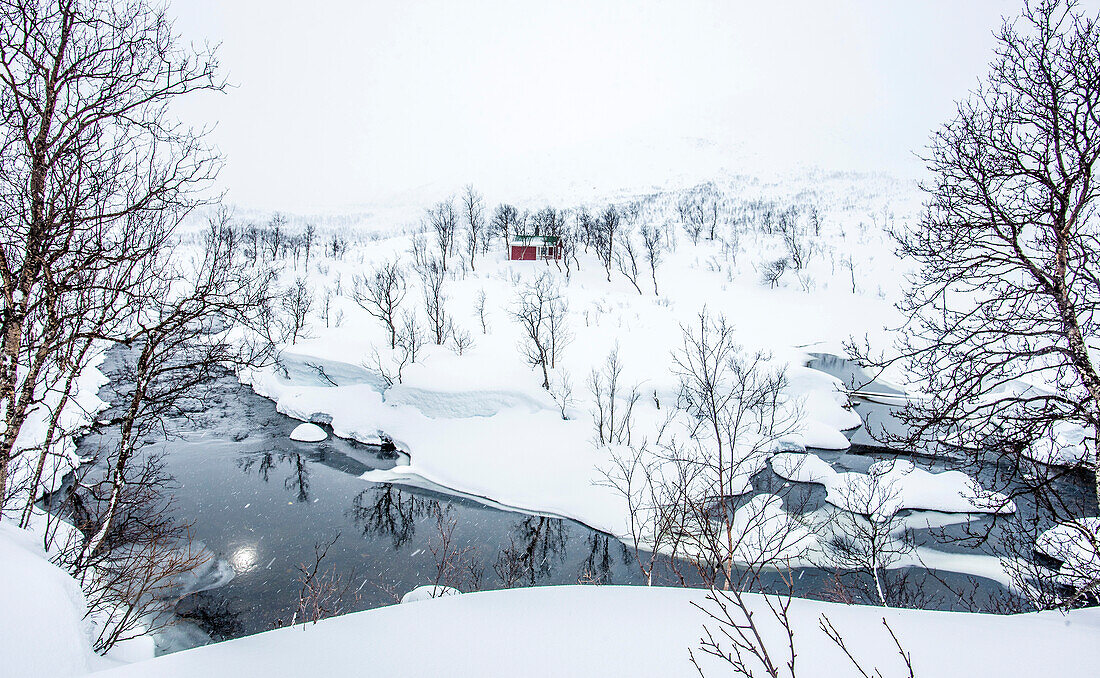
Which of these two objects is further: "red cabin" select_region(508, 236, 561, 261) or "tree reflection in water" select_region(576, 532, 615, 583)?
"red cabin" select_region(508, 236, 561, 261)

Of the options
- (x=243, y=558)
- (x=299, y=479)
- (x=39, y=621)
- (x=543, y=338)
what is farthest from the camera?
(x=543, y=338)

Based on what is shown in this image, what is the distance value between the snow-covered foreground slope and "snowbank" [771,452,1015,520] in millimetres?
13733

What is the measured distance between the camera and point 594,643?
4.07 metres

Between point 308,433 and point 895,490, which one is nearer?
point 895,490

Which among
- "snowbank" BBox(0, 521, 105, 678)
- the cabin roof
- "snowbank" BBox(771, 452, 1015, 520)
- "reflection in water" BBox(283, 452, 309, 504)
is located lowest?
"reflection in water" BBox(283, 452, 309, 504)

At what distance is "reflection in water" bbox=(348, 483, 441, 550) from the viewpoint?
56.1ft

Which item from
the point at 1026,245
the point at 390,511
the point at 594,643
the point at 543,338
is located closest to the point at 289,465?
the point at 390,511

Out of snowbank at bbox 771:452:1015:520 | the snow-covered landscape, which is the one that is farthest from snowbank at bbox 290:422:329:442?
snowbank at bbox 771:452:1015:520

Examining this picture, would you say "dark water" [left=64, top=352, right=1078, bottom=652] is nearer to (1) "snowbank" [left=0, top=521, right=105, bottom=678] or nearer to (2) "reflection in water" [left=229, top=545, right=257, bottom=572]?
(2) "reflection in water" [left=229, top=545, right=257, bottom=572]

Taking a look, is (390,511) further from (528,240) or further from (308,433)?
(528,240)

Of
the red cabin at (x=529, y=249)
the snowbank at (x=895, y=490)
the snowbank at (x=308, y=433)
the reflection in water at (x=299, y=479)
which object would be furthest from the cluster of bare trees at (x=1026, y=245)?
the red cabin at (x=529, y=249)

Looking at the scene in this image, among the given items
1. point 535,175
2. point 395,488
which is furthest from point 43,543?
point 535,175

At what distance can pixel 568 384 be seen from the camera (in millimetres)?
27812

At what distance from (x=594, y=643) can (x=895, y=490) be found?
61.5ft
